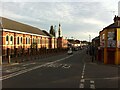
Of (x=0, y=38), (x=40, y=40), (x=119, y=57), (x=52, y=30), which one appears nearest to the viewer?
(x=119, y=57)

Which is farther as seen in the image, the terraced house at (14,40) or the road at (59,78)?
Result: the terraced house at (14,40)

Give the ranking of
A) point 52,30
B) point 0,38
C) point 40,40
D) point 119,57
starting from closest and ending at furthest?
point 119,57 < point 0,38 < point 40,40 < point 52,30

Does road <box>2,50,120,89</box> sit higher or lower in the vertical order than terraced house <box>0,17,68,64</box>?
lower

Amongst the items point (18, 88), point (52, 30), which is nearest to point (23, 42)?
point (18, 88)

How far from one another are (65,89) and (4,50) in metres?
44.5

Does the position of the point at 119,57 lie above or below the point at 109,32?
below

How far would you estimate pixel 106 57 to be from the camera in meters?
42.8

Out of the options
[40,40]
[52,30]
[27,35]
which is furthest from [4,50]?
[52,30]

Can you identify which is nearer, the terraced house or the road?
the road

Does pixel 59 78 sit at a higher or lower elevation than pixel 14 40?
lower

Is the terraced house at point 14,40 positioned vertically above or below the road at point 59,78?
above

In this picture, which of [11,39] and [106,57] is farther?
[11,39]

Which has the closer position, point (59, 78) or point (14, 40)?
point (59, 78)

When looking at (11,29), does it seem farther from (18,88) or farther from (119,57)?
(18,88)
